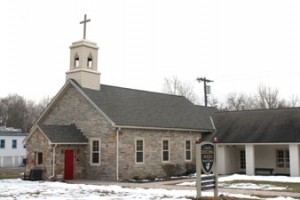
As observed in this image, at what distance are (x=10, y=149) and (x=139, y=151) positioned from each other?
26617 millimetres

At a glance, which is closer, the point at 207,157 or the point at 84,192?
the point at 207,157

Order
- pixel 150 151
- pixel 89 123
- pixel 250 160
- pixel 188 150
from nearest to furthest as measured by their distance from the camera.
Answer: pixel 89 123 → pixel 150 151 → pixel 250 160 → pixel 188 150

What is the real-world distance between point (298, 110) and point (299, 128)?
2759 mm

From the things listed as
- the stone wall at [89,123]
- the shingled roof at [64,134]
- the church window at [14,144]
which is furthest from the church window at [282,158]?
the church window at [14,144]

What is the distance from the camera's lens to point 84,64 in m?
29.3

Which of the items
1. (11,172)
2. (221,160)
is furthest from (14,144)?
(221,160)

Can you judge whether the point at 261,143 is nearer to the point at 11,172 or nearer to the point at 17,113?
the point at 11,172

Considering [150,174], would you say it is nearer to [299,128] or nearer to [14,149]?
[299,128]

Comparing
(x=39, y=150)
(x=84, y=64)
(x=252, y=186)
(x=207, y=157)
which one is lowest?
(x=252, y=186)

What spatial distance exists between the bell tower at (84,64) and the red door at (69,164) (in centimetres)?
469

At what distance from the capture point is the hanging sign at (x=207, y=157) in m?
17.7

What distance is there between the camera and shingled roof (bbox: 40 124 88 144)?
26031 millimetres

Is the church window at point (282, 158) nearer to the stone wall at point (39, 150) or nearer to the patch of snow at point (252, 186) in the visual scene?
the patch of snow at point (252, 186)

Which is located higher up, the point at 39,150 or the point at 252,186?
the point at 39,150
